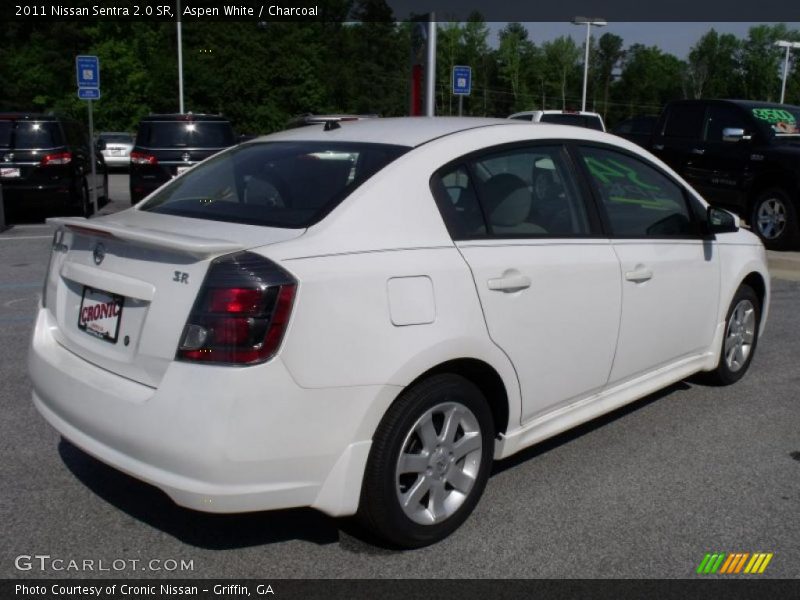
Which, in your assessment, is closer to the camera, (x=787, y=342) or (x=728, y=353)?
(x=728, y=353)

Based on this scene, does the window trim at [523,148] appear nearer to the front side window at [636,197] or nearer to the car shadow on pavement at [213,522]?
the front side window at [636,197]

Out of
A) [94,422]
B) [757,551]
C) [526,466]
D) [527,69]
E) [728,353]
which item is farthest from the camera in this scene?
[527,69]

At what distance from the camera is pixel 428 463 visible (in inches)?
130

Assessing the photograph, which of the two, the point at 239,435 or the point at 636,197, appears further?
the point at 636,197

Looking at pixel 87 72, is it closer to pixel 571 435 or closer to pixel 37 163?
pixel 37 163

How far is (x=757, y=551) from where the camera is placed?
3.37m

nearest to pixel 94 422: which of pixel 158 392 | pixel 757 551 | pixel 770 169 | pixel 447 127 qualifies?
pixel 158 392

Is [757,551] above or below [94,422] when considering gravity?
below

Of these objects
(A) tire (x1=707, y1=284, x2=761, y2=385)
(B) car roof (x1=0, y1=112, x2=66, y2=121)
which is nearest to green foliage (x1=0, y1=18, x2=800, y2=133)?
(B) car roof (x1=0, y1=112, x2=66, y2=121)

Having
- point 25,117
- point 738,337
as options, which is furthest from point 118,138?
point 738,337

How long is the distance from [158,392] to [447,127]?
5.83ft

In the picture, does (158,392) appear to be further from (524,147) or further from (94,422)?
(524,147)

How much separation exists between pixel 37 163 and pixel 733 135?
10.5 m

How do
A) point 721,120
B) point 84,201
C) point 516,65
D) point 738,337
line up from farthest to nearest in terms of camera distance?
point 516,65
point 84,201
point 721,120
point 738,337
